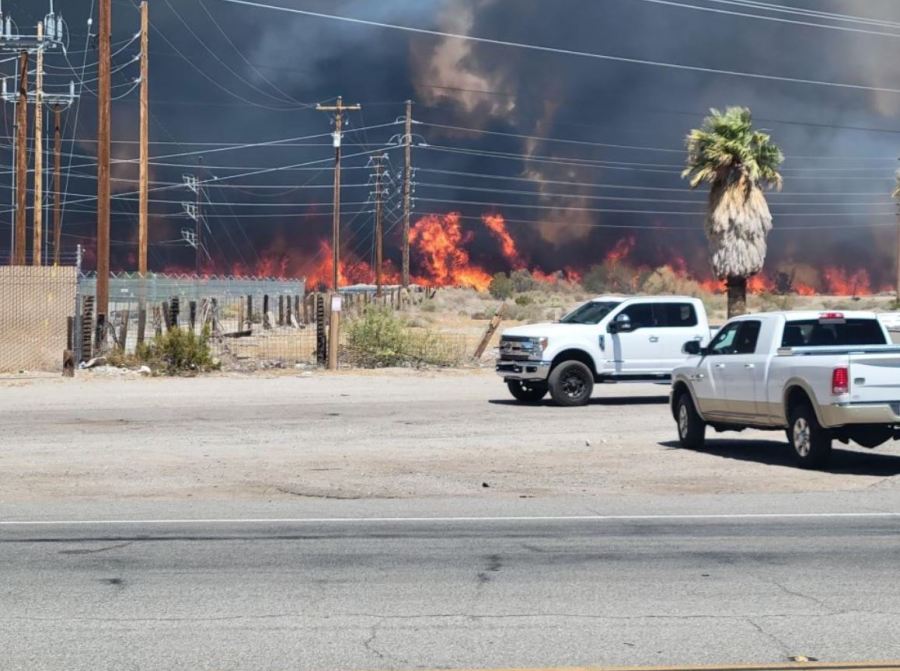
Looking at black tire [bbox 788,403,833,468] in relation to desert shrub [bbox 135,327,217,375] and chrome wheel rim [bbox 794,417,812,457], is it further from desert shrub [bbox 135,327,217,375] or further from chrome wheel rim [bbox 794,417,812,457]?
desert shrub [bbox 135,327,217,375]

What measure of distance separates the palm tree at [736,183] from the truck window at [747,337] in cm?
3565

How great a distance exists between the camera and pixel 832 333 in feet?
59.8

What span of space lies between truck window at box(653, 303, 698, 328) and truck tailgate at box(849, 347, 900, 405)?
12.3 meters

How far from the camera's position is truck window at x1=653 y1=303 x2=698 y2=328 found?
28469mm

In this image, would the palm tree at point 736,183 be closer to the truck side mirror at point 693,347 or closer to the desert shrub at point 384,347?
the desert shrub at point 384,347

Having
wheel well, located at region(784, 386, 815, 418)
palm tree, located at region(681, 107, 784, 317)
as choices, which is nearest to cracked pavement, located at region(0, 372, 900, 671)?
wheel well, located at region(784, 386, 815, 418)

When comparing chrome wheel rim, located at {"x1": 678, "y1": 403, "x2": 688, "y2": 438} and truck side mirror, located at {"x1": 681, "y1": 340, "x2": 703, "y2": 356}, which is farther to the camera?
chrome wheel rim, located at {"x1": 678, "y1": 403, "x2": 688, "y2": 438}

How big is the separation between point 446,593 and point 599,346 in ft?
61.7

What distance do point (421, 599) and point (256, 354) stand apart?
31733 millimetres

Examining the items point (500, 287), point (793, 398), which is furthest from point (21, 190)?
point (500, 287)

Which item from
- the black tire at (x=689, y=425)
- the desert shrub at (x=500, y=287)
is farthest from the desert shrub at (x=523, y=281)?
the black tire at (x=689, y=425)

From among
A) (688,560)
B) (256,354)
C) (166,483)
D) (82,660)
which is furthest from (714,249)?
(82,660)

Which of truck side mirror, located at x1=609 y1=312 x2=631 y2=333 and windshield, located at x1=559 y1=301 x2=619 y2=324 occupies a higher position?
windshield, located at x1=559 y1=301 x2=619 y2=324

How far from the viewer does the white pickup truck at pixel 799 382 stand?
635 inches
